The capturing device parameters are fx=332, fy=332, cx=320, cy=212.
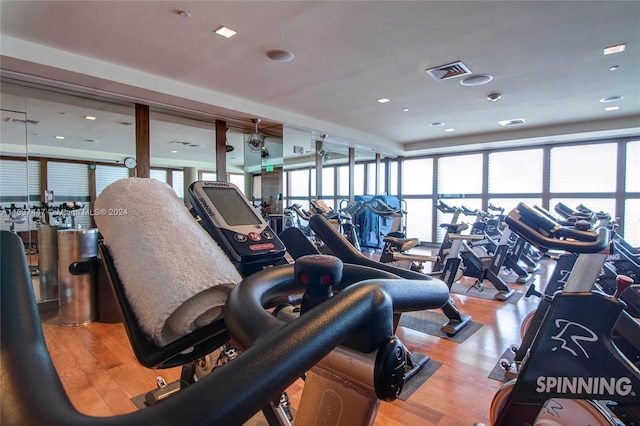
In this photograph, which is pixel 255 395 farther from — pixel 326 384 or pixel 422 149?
pixel 422 149

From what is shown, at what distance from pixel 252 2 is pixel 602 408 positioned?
3.29 metres

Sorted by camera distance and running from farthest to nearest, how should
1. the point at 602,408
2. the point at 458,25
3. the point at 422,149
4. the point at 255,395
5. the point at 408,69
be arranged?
the point at 422,149 → the point at 408,69 → the point at 458,25 → the point at 602,408 → the point at 255,395

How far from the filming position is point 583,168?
741 cm

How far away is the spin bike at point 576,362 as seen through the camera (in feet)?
4.41

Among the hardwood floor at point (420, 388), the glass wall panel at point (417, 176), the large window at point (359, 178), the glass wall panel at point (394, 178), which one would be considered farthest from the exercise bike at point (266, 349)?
the glass wall panel at point (417, 176)

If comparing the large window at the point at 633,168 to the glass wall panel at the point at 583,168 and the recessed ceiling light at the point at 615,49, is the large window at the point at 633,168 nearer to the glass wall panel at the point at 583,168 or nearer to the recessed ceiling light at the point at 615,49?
the glass wall panel at the point at 583,168

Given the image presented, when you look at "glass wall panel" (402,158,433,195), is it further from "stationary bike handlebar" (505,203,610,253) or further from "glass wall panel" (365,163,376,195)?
"stationary bike handlebar" (505,203,610,253)

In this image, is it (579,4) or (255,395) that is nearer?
(255,395)

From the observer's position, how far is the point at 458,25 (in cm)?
298

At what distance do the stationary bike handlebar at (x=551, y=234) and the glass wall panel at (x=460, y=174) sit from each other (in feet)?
25.7

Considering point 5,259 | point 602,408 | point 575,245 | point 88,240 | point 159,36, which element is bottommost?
point 602,408

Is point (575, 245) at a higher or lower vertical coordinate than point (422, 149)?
lower

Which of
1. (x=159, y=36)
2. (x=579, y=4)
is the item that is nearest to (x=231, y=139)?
(x=159, y=36)

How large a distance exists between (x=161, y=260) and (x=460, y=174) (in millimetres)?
9560
